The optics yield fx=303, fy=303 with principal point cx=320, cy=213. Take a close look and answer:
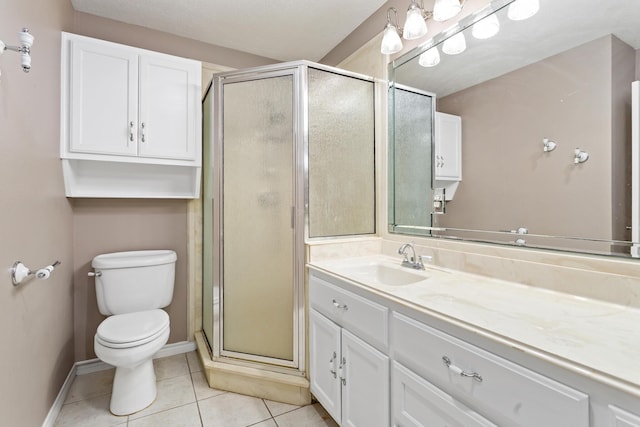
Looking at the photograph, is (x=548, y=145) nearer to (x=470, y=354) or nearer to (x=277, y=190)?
(x=470, y=354)

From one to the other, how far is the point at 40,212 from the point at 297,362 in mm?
1579

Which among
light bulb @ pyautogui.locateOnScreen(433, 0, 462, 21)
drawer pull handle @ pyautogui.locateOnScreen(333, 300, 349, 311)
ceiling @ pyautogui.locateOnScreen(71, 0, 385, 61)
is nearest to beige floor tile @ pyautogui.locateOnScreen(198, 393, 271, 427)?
drawer pull handle @ pyautogui.locateOnScreen(333, 300, 349, 311)

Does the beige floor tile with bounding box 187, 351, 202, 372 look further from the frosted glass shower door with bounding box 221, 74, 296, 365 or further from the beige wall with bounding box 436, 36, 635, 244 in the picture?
the beige wall with bounding box 436, 36, 635, 244

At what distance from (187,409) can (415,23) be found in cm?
253

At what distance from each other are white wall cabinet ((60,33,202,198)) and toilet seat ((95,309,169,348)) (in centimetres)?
84

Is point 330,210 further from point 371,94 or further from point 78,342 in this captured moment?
point 78,342

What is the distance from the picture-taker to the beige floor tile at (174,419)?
165cm

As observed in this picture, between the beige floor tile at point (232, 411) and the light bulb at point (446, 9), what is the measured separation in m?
2.32

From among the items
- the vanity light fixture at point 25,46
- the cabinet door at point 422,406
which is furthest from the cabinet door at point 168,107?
the cabinet door at point 422,406

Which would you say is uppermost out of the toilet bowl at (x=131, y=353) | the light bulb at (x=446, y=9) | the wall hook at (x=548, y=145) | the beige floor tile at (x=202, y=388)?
the light bulb at (x=446, y=9)

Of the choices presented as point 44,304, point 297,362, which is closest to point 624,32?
point 297,362

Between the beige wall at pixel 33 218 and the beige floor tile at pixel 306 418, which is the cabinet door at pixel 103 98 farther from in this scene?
the beige floor tile at pixel 306 418

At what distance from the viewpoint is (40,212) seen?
1493 mm

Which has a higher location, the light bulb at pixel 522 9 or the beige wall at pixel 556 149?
the light bulb at pixel 522 9
